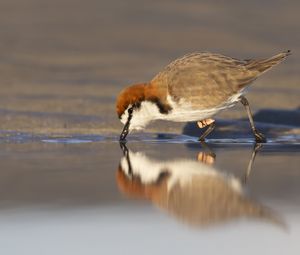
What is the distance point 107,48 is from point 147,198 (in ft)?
27.8

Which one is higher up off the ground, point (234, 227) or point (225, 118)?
point (234, 227)

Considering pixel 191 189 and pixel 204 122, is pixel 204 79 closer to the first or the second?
pixel 204 122

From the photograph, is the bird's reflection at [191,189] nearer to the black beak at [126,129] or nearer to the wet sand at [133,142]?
the wet sand at [133,142]

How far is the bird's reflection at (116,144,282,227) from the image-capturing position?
265 inches

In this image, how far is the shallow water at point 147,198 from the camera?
6.10 metres

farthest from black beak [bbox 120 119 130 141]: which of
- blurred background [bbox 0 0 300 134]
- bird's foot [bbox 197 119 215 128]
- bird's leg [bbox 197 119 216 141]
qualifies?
bird's foot [bbox 197 119 215 128]

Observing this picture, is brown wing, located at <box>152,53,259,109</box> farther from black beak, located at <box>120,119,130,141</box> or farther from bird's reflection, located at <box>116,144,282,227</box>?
bird's reflection, located at <box>116,144,282,227</box>

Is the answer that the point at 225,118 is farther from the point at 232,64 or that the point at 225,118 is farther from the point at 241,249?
the point at 241,249

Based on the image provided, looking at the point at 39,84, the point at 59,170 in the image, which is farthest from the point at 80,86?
the point at 59,170

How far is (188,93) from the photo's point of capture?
34.7 feet

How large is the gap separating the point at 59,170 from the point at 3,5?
8.68m

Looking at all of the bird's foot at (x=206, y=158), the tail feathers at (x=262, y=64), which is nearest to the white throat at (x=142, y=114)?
the bird's foot at (x=206, y=158)

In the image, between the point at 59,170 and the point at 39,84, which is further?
the point at 39,84

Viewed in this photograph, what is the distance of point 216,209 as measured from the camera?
681 cm
